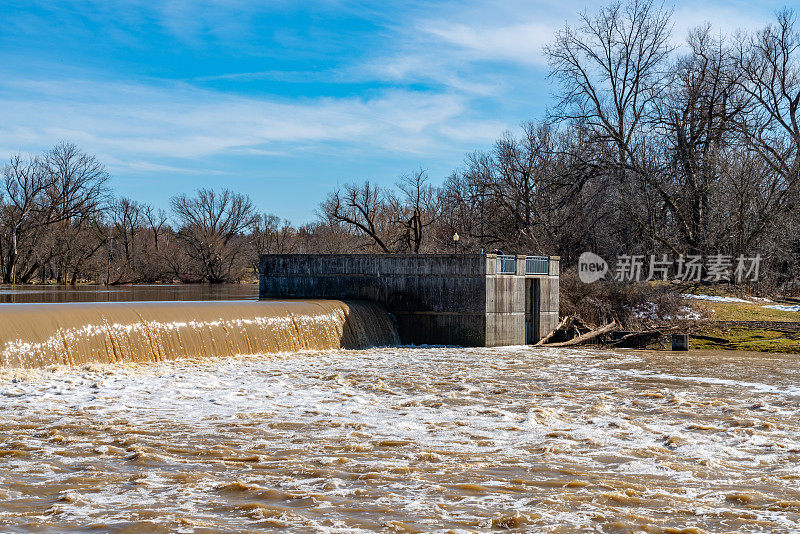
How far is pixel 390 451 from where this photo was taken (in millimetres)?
9266

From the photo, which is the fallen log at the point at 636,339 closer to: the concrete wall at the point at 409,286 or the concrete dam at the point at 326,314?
the concrete dam at the point at 326,314

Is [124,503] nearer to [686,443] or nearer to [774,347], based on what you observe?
[686,443]

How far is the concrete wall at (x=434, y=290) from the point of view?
2223 cm

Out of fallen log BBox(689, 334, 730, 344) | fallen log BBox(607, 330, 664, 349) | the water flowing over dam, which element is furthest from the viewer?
fallen log BBox(607, 330, 664, 349)

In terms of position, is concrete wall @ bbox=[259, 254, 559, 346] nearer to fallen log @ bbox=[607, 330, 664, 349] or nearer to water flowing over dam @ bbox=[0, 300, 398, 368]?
water flowing over dam @ bbox=[0, 300, 398, 368]

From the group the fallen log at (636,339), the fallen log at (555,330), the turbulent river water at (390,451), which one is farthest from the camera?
the fallen log at (555,330)

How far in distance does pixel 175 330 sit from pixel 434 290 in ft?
25.9

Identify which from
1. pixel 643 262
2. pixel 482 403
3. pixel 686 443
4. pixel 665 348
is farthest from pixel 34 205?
pixel 686 443

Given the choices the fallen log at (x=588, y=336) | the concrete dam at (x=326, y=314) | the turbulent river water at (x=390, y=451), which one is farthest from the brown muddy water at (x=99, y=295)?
the fallen log at (x=588, y=336)

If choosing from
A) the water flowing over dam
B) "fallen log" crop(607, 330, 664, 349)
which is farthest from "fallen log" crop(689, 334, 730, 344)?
the water flowing over dam

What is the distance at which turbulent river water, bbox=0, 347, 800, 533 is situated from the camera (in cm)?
691

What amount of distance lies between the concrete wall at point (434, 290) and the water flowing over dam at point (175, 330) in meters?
0.89

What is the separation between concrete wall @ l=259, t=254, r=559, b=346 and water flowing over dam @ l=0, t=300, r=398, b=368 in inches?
35.2

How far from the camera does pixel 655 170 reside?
119 ft
